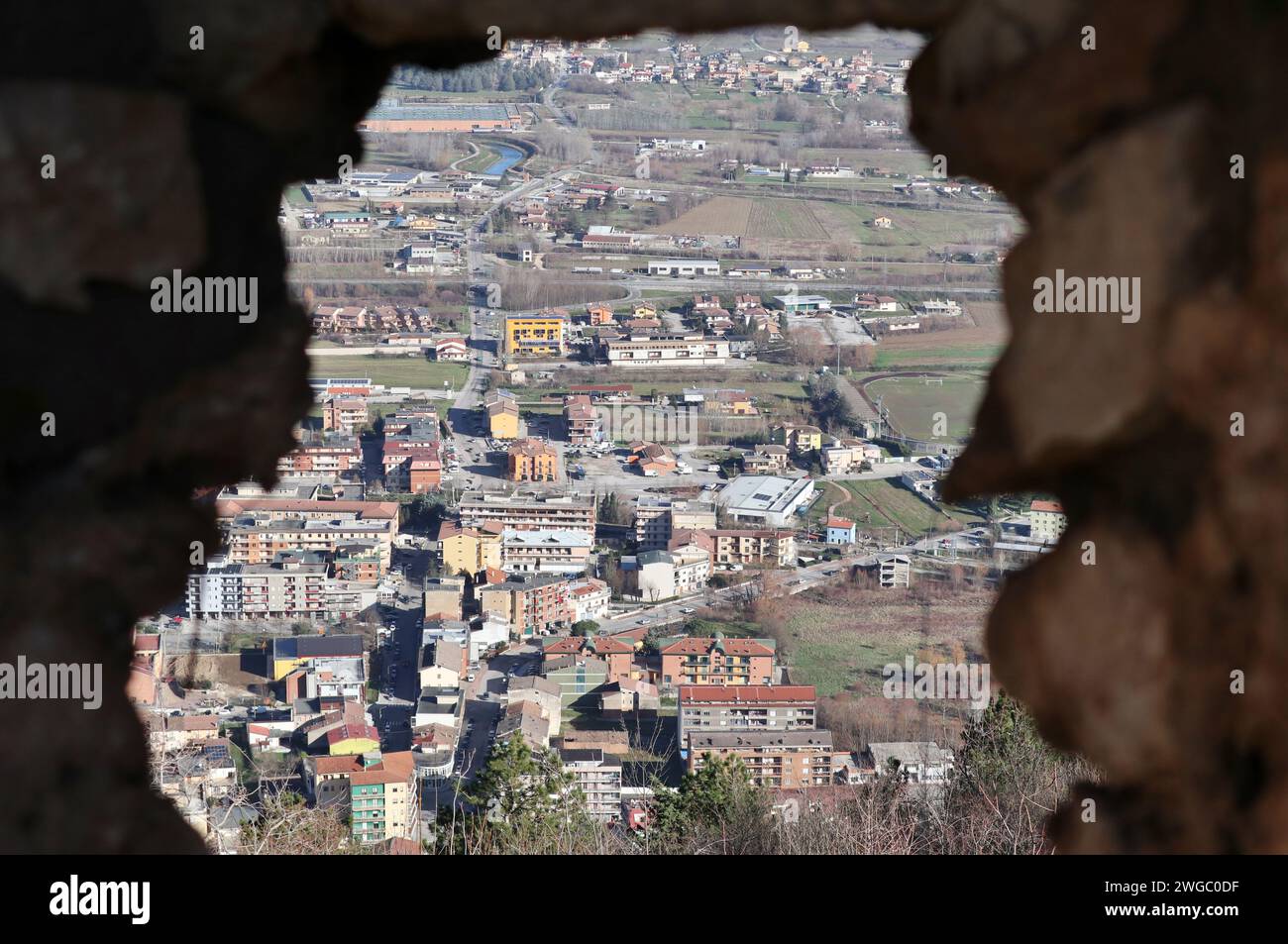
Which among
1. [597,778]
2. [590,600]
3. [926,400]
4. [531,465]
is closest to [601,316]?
[531,465]

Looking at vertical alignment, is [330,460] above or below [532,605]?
above

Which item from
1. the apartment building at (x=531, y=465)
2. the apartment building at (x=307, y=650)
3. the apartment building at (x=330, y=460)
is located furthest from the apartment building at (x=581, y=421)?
the apartment building at (x=307, y=650)

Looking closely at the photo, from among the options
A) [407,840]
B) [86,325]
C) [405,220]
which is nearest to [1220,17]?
[86,325]

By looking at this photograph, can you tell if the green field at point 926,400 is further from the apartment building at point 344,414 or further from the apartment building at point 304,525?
the apartment building at point 344,414

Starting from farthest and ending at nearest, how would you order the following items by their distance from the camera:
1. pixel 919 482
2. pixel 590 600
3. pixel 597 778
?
pixel 919 482, pixel 590 600, pixel 597 778

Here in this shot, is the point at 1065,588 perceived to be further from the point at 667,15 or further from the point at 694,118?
the point at 694,118

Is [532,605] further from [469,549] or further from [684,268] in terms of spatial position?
[684,268]
